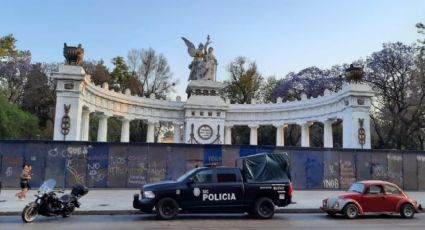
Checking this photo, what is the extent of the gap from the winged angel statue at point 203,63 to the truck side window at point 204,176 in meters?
31.6

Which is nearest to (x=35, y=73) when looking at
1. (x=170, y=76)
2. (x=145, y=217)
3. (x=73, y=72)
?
(x=170, y=76)

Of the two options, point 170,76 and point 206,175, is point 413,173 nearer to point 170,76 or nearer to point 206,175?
point 206,175

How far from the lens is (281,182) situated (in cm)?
1587

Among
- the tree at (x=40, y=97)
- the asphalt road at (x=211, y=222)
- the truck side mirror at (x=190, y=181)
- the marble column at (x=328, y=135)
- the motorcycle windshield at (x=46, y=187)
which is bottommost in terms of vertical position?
the asphalt road at (x=211, y=222)

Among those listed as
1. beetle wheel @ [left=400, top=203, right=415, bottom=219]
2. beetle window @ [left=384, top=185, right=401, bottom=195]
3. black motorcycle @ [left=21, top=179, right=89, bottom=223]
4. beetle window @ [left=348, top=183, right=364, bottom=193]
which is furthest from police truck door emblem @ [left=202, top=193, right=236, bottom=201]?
beetle wheel @ [left=400, top=203, right=415, bottom=219]

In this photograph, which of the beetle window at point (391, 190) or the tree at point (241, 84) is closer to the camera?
the beetle window at point (391, 190)

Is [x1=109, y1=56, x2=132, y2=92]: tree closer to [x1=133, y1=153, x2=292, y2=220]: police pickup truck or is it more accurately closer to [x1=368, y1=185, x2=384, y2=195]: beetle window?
[x1=133, y1=153, x2=292, y2=220]: police pickup truck

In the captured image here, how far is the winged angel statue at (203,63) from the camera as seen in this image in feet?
152

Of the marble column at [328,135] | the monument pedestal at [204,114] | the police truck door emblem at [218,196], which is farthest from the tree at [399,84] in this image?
the police truck door emblem at [218,196]

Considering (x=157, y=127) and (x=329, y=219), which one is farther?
(x=157, y=127)

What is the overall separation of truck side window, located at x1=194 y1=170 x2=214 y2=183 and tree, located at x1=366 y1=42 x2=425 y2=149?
34.5 metres

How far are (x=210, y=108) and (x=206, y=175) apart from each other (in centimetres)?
2945

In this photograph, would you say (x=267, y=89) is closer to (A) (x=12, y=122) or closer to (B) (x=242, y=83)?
(B) (x=242, y=83)

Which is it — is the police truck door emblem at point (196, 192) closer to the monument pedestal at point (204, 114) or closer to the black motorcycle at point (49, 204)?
the black motorcycle at point (49, 204)
